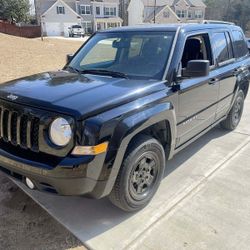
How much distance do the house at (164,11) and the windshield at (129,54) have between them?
2289 inches

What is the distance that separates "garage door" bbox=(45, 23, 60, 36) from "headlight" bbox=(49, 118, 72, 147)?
53927 mm

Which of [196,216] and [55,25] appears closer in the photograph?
[196,216]

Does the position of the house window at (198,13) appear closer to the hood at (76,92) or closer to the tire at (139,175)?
the hood at (76,92)

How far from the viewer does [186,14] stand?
69500 mm

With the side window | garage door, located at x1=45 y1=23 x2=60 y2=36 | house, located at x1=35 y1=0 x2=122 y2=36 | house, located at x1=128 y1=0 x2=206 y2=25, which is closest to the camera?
the side window

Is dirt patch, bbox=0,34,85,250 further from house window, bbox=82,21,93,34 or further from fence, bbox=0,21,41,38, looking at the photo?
house window, bbox=82,21,93,34

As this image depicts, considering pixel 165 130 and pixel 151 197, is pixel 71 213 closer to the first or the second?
pixel 151 197

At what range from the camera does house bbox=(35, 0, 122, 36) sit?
53.4 metres

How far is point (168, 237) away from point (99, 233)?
646 millimetres

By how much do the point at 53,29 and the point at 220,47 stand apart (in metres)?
52.9

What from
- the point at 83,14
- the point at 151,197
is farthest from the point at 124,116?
the point at 83,14

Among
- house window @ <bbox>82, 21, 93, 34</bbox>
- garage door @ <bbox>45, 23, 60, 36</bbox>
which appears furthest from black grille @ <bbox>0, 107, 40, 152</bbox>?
house window @ <bbox>82, 21, 93, 34</bbox>

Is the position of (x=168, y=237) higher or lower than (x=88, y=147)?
lower

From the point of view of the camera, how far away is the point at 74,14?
54906mm
